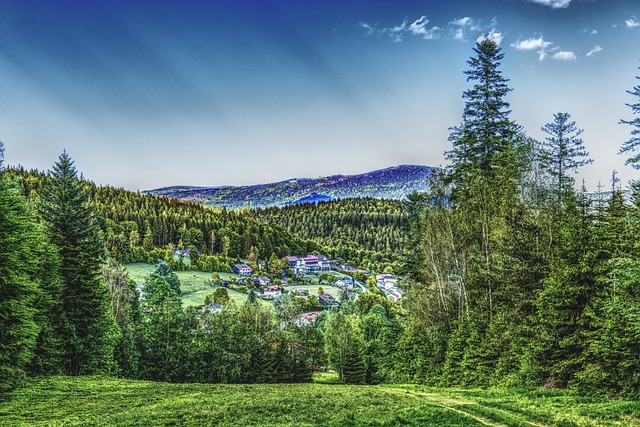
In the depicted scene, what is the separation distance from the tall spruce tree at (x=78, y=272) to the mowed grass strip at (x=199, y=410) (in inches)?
364

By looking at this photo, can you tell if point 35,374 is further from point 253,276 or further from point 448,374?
point 253,276

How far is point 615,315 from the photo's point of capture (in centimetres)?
1664

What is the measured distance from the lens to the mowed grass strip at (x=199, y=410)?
14.2 meters

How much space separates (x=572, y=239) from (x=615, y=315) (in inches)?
157

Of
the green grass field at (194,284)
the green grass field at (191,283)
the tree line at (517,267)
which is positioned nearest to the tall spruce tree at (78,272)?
the tree line at (517,267)

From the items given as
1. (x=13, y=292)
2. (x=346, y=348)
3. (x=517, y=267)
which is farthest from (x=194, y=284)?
(x=517, y=267)

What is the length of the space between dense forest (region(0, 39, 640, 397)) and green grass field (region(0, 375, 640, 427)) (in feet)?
8.12

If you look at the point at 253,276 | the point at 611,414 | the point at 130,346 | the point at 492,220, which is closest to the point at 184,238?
the point at 253,276

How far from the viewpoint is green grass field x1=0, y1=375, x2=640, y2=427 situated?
45.0 ft

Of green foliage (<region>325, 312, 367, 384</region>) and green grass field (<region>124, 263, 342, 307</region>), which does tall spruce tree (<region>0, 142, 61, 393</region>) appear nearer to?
green foliage (<region>325, 312, 367, 384</region>)

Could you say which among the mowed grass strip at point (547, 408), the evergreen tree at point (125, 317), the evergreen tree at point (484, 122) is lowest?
the evergreen tree at point (125, 317)

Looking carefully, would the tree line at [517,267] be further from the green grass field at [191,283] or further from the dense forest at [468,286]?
the green grass field at [191,283]

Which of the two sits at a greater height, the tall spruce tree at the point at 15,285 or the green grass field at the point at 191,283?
the tall spruce tree at the point at 15,285

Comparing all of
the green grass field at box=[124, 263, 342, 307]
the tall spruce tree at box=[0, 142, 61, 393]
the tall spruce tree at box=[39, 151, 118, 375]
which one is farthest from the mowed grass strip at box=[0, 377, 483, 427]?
the green grass field at box=[124, 263, 342, 307]
